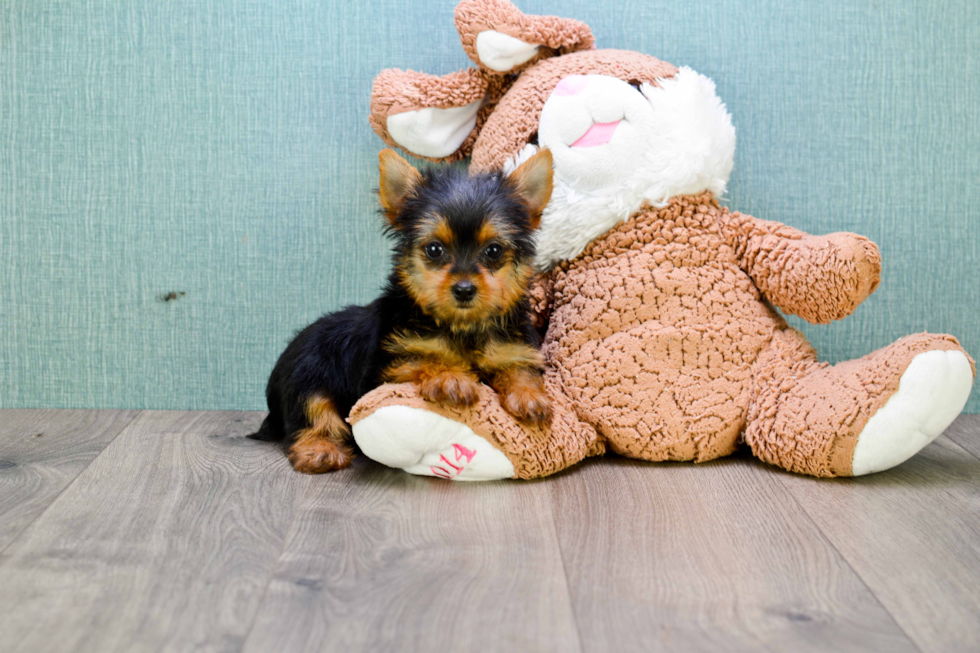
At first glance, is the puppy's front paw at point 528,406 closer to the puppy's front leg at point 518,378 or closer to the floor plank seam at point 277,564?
the puppy's front leg at point 518,378

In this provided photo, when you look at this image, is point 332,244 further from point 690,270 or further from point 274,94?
point 690,270

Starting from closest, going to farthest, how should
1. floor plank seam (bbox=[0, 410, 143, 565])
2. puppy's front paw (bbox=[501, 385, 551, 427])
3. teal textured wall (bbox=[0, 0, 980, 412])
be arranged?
floor plank seam (bbox=[0, 410, 143, 565]) → puppy's front paw (bbox=[501, 385, 551, 427]) → teal textured wall (bbox=[0, 0, 980, 412])

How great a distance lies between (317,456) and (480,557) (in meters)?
0.69

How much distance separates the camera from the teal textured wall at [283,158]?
A: 253cm

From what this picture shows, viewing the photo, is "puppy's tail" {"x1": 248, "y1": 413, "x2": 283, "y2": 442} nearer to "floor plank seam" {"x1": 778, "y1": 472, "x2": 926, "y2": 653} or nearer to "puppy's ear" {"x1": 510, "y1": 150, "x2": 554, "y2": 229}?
"puppy's ear" {"x1": 510, "y1": 150, "x2": 554, "y2": 229}

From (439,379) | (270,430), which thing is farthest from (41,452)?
(439,379)

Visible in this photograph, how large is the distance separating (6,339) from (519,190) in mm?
1836

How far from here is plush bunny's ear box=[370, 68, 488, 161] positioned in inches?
89.6

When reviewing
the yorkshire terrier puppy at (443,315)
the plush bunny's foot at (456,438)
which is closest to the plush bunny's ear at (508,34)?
the yorkshire terrier puppy at (443,315)

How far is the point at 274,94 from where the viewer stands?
8.38ft

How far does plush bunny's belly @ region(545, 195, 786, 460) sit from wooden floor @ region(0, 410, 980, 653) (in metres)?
0.13

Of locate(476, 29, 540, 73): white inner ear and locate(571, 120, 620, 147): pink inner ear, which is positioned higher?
locate(476, 29, 540, 73): white inner ear

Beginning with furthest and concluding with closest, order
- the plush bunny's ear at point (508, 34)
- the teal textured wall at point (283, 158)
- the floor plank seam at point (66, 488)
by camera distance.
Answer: the teal textured wall at point (283, 158) → the plush bunny's ear at point (508, 34) → the floor plank seam at point (66, 488)

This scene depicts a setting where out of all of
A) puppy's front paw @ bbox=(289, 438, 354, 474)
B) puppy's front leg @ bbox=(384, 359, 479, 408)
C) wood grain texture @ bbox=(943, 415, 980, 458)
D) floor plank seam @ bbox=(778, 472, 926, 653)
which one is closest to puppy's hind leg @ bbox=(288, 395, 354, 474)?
puppy's front paw @ bbox=(289, 438, 354, 474)
